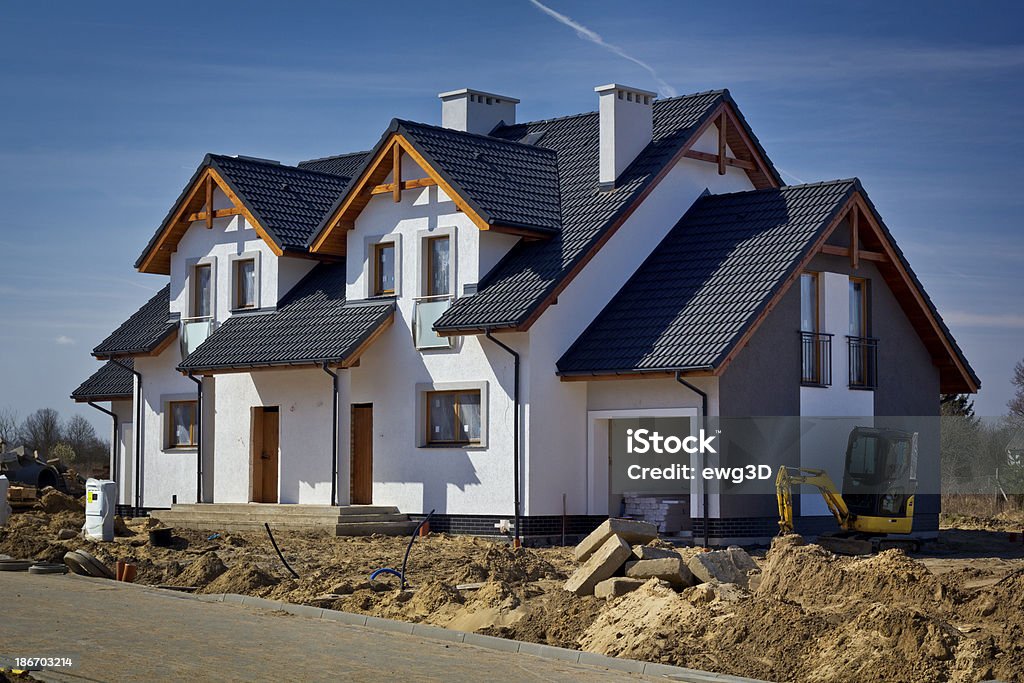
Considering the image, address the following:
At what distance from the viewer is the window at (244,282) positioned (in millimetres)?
30891

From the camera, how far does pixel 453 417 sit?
86.0 ft

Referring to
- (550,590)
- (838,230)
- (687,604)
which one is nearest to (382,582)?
(550,590)

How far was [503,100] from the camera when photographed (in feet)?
109

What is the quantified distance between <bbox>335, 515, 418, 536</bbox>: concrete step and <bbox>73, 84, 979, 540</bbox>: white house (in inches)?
17.5

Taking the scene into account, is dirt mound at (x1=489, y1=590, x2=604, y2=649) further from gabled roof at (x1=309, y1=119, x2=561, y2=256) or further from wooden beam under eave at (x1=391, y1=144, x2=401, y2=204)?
wooden beam under eave at (x1=391, y1=144, x2=401, y2=204)

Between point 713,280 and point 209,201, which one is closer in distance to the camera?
point 713,280

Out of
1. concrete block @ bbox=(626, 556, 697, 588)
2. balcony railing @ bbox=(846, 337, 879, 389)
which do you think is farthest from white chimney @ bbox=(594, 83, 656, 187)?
concrete block @ bbox=(626, 556, 697, 588)

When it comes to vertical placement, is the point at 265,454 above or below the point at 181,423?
below

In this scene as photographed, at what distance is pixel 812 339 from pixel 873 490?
11.0ft

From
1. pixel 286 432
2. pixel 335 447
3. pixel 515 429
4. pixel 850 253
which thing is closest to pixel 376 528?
pixel 335 447

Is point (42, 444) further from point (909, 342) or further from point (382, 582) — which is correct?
point (382, 582)

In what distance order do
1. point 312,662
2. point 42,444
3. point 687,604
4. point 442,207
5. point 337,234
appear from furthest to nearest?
point 42,444 → point 337,234 → point 442,207 → point 687,604 → point 312,662

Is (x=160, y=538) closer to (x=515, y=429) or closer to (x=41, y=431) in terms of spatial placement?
(x=515, y=429)

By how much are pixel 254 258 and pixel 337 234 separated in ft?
9.25
